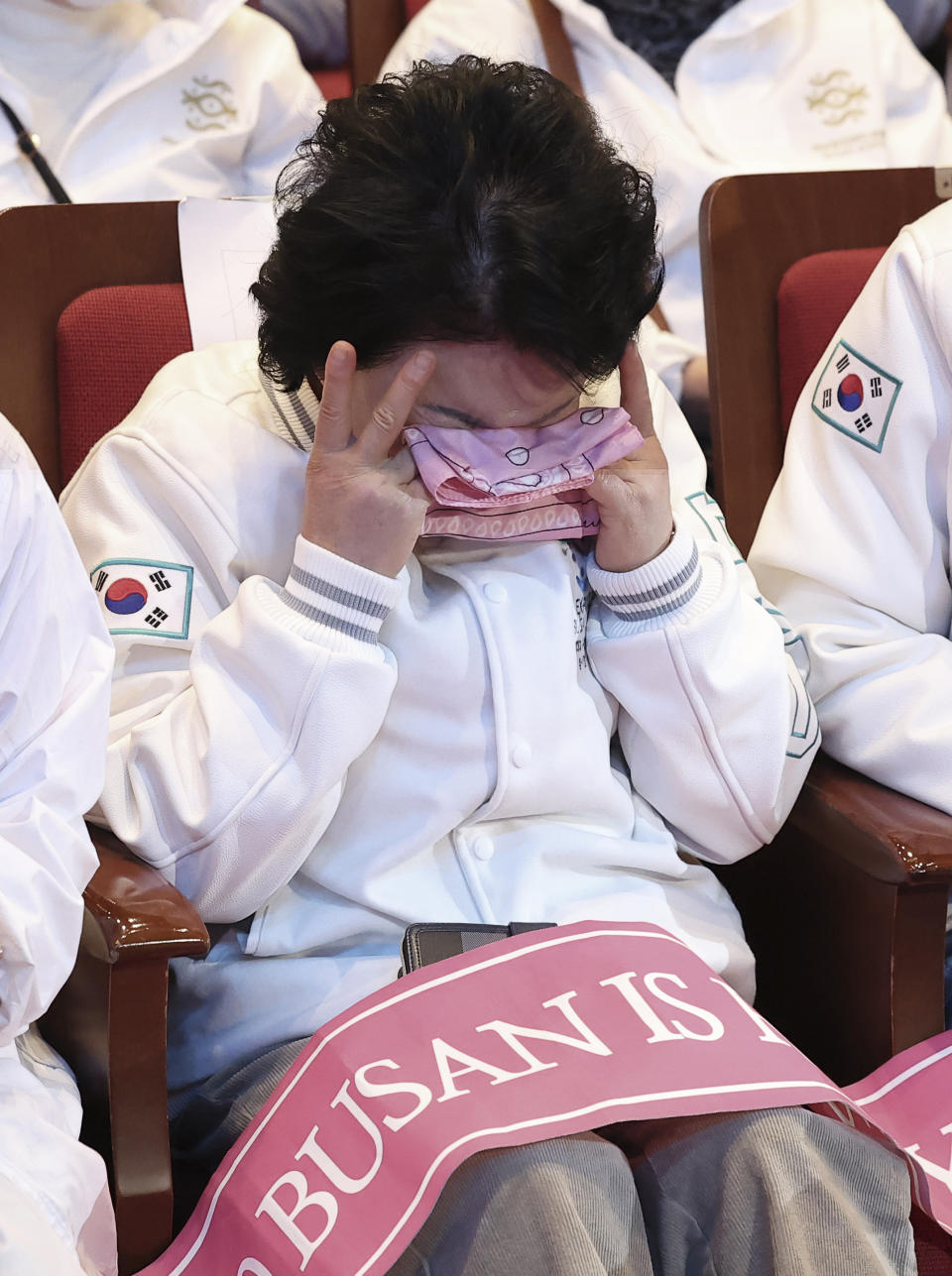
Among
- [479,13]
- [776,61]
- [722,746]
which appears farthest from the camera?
[776,61]

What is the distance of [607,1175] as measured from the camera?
919 millimetres

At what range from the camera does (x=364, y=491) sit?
106cm

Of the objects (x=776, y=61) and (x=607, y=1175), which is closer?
(x=607, y=1175)

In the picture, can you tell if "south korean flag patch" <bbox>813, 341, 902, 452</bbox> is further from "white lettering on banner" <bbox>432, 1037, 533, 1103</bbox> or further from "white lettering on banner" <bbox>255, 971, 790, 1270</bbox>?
"white lettering on banner" <bbox>432, 1037, 533, 1103</bbox>

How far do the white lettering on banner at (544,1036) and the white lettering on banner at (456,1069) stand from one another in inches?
0.4

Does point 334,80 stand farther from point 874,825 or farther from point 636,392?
point 874,825

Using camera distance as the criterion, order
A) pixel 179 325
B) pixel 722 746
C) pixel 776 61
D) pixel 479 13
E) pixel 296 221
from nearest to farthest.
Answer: pixel 296 221 < pixel 722 746 < pixel 179 325 < pixel 479 13 < pixel 776 61

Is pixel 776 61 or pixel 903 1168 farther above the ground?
pixel 776 61

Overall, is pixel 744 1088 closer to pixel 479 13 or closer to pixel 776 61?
pixel 479 13

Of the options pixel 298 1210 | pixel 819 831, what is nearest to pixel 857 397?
pixel 819 831

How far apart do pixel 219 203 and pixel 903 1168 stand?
3.25ft

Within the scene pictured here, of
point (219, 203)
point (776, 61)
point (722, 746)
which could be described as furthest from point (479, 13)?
point (722, 746)

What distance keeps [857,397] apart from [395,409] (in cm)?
45

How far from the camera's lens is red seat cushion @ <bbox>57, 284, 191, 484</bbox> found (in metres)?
1.38
